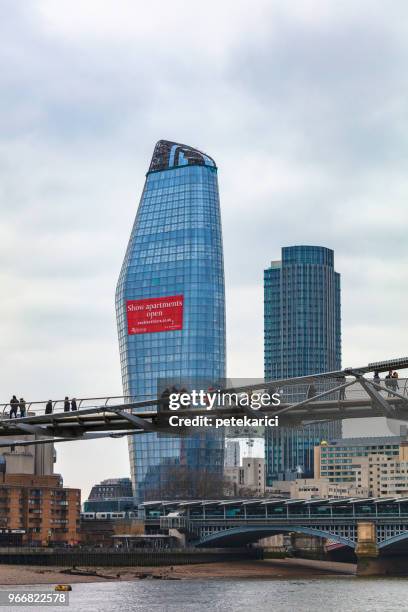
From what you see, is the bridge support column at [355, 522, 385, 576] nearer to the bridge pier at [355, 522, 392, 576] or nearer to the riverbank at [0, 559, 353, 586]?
the bridge pier at [355, 522, 392, 576]

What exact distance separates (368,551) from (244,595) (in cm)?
5731

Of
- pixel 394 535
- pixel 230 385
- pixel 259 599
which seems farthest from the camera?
pixel 394 535

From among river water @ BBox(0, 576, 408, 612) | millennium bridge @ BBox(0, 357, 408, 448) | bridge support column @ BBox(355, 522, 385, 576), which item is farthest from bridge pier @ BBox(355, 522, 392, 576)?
millennium bridge @ BBox(0, 357, 408, 448)

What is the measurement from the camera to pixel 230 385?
7662 cm

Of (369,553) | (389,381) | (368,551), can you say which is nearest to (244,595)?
(369,553)

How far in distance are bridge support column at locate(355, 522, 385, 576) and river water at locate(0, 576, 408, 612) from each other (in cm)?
1907

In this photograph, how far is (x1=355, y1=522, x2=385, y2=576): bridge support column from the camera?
188m

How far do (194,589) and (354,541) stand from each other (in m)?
53.6

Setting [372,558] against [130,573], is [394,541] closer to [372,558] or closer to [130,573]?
[372,558]

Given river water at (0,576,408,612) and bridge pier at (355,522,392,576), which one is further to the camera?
bridge pier at (355,522,392,576)

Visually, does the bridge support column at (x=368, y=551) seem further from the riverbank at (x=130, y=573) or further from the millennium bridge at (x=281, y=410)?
the millennium bridge at (x=281, y=410)

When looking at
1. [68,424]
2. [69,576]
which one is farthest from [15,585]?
[68,424]

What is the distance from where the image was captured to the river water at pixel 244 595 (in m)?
118

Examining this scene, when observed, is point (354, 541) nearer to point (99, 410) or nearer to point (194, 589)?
point (194, 589)
